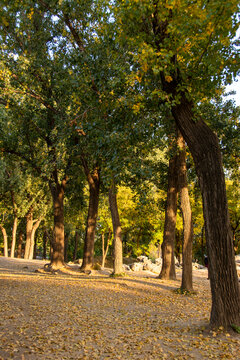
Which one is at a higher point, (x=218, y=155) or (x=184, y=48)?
(x=184, y=48)

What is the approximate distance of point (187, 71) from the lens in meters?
6.61

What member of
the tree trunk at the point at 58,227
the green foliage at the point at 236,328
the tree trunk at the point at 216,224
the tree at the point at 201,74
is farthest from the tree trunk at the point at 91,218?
the green foliage at the point at 236,328

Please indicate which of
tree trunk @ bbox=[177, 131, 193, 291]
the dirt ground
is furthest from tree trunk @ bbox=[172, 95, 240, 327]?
tree trunk @ bbox=[177, 131, 193, 291]

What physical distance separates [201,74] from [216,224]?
10.5ft

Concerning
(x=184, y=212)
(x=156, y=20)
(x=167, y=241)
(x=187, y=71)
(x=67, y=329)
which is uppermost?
(x=156, y=20)

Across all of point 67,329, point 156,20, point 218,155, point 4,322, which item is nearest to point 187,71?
point 156,20

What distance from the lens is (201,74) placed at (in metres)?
6.58

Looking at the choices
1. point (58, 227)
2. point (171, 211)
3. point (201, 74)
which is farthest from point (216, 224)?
point (58, 227)

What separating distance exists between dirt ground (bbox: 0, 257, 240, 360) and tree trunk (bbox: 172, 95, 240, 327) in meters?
0.51

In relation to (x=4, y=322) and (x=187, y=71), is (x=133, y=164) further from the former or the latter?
(x=4, y=322)

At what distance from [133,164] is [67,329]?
3.70m

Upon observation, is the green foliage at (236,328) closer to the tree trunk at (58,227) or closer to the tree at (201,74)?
the tree at (201,74)

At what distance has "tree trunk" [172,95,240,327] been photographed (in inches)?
231

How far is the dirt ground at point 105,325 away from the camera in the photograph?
4.93 meters
